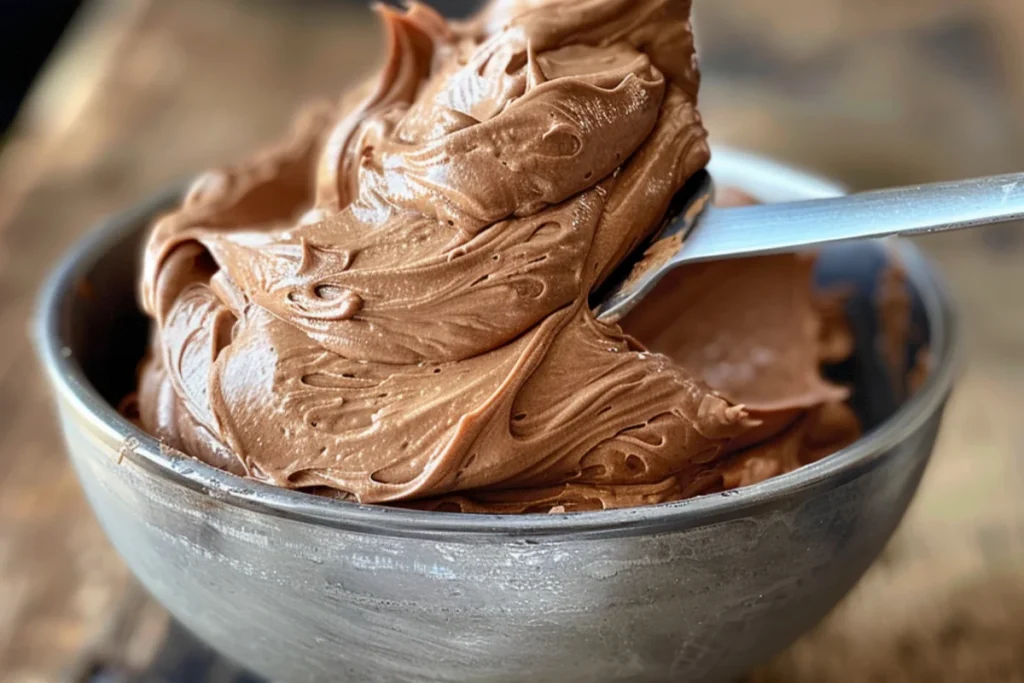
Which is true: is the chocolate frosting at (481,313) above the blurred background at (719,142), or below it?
above

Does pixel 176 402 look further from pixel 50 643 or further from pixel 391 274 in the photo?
pixel 50 643

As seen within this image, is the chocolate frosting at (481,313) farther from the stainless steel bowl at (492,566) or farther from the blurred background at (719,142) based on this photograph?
the blurred background at (719,142)

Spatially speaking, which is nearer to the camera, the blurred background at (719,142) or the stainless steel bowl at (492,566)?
the stainless steel bowl at (492,566)

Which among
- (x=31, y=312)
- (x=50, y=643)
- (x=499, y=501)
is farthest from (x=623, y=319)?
(x=31, y=312)

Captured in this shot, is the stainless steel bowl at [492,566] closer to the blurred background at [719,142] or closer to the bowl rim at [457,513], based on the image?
the bowl rim at [457,513]

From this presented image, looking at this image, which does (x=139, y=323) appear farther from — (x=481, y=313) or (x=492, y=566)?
(x=492, y=566)

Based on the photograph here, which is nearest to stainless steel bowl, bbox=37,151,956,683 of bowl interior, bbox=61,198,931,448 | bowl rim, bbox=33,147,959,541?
bowl rim, bbox=33,147,959,541

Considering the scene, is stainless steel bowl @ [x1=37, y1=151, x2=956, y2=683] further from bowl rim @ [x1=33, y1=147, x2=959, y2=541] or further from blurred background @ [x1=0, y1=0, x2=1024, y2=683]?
blurred background @ [x1=0, y1=0, x2=1024, y2=683]

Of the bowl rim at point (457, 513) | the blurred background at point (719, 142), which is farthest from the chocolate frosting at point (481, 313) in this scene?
the blurred background at point (719, 142)
